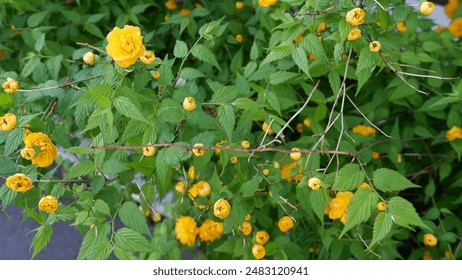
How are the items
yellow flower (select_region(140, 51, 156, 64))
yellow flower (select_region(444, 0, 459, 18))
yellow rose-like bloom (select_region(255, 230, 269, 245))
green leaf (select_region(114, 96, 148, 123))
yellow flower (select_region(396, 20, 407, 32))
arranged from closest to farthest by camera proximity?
green leaf (select_region(114, 96, 148, 123))
yellow flower (select_region(140, 51, 156, 64))
yellow rose-like bloom (select_region(255, 230, 269, 245))
yellow flower (select_region(396, 20, 407, 32))
yellow flower (select_region(444, 0, 459, 18))

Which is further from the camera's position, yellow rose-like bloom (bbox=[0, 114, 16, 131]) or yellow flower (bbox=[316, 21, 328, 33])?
yellow flower (bbox=[316, 21, 328, 33])

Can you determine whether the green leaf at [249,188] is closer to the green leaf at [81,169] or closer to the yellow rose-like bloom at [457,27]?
the green leaf at [81,169]

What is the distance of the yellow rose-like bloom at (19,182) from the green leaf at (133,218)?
0.17 metres

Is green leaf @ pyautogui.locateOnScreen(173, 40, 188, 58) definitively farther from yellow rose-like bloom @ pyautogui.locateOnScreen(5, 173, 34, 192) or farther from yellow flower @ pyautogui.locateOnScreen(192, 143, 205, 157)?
yellow rose-like bloom @ pyautogui.locateOnScreen(5, 173, 34, 192)

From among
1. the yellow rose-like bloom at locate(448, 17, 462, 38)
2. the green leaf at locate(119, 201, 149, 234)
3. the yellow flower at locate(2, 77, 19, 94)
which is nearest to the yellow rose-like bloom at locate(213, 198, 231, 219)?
the green leaf at locate(119, 201, 149, 234)

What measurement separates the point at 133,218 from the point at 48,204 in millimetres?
145

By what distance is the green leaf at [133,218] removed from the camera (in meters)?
0.88

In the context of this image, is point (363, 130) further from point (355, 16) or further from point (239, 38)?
point (355, 16)

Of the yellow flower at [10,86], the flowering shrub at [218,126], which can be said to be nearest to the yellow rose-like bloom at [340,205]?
the flowering shrub at [218,126]

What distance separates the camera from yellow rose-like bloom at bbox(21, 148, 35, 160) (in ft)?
2.85

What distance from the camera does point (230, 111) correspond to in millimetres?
964

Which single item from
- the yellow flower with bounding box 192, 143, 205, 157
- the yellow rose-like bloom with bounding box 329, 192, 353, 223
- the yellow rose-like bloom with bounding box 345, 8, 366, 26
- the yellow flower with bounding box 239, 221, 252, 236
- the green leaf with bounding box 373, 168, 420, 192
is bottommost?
the yellow flower with bounding box 239, 221, 252, 236

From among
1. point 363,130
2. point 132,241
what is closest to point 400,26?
point 363,130
